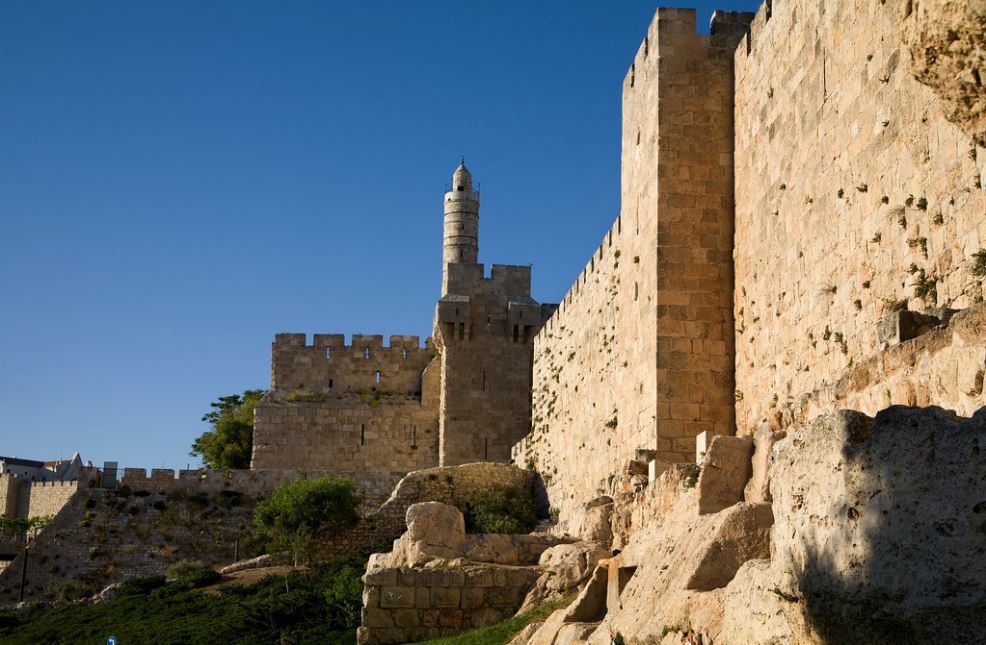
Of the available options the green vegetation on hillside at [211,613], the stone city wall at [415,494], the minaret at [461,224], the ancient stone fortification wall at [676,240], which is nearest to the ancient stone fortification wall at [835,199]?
the ancient stone fortification wall at [676,240]

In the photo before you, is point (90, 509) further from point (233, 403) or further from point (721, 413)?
point (721, 413)

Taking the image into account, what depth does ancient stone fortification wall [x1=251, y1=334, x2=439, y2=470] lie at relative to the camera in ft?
95.1

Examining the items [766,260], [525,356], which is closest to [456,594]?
[766,260]

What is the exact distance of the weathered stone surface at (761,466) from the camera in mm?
7324

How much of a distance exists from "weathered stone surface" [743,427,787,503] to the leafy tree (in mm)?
13482

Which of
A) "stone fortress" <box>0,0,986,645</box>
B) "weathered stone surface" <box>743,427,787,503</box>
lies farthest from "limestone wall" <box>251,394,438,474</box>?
"weathered stone surface" <box>743,427,787,503</box>

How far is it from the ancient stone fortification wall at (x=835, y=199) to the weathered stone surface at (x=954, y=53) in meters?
2.45

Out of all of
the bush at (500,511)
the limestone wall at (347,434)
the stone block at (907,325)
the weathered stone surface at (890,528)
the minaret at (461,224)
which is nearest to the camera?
the weathered stone surface at (890,528)

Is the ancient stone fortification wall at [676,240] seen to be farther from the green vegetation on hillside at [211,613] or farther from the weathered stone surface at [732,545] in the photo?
the weathered stone surface at [732,545]

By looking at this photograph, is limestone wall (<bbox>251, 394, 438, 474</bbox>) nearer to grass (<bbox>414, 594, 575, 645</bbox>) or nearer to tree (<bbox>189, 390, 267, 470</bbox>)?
tree (<bbox>189, 390, 267, 470</bbox>)

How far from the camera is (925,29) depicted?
10.9ft

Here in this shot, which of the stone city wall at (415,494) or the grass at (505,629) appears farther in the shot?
the stone city wall at (415,494)

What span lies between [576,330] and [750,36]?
8179 mm

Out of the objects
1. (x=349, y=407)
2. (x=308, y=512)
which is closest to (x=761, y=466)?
(x=308, y=512)
